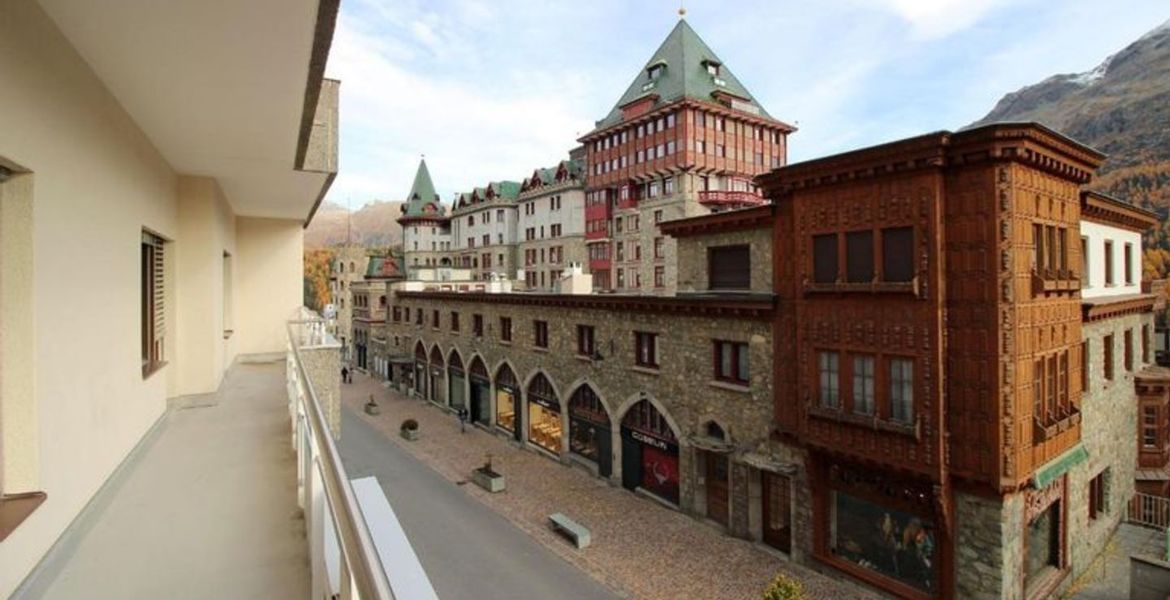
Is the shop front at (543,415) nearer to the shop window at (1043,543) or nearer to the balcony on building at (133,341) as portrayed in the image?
the shop window at (1043,543)

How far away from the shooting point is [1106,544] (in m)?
17.8

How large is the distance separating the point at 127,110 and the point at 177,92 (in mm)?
946

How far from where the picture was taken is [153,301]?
7.17 meters

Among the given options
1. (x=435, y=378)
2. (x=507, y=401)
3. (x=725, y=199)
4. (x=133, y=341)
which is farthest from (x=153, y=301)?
(x=725, y=199)

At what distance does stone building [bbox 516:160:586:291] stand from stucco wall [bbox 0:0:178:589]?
40446 millimetres

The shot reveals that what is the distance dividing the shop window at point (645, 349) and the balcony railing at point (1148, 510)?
1767 centimetres

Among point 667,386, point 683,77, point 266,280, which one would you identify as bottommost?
point 667,386

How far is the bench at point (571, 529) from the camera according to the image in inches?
680

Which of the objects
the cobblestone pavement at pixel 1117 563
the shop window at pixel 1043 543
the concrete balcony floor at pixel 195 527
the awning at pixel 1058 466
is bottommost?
the cobblestone pavement at pixel 1117 563

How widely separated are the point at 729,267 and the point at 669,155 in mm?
22510

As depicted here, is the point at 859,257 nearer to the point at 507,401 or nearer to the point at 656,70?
the point at 507,401

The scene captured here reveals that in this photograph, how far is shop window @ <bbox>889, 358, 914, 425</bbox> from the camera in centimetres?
1289

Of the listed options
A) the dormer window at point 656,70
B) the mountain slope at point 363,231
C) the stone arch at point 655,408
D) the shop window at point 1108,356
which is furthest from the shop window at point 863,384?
the mountain slope at point 363,231

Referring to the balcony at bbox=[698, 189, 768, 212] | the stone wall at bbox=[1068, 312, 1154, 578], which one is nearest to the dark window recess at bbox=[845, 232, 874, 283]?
the stone wall at bbox=[1068, 312, 1154, 578]
